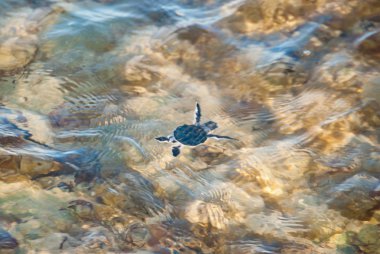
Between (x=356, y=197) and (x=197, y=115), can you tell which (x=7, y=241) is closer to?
(x=197, y=115)

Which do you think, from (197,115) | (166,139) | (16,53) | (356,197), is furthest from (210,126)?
(16,53)

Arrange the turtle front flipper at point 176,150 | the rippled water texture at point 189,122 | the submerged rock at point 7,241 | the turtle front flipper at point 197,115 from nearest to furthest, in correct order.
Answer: the submerged rock at point 7,241, the rippled water texture at point 189,122, the turtle front flipper at point 176,150, the turtle front flipper at point 197,115

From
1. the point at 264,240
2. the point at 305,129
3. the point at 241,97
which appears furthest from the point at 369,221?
the point at 241,97

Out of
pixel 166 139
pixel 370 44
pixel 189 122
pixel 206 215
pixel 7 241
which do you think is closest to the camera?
pixel 7 241

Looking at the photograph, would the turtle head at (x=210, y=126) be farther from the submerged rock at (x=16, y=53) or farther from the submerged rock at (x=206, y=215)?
the submerged rock at (x=16, y=53)

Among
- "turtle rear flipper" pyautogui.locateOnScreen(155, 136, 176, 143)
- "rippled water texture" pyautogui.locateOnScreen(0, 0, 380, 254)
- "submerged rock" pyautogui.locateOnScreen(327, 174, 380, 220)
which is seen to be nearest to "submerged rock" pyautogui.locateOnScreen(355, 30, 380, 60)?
"rippled water texture" pyautogui.locateOnScreen(0, 0, 380, 254)

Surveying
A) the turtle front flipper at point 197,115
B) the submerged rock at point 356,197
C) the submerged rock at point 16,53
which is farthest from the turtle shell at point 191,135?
the submerged rock at point 16,53

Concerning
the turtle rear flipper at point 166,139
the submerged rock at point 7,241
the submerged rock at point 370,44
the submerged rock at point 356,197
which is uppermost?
the submerged rock at point 370,44

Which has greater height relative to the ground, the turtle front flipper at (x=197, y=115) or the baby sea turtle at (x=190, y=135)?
the turtle front flipper at (x=197, y=115)
